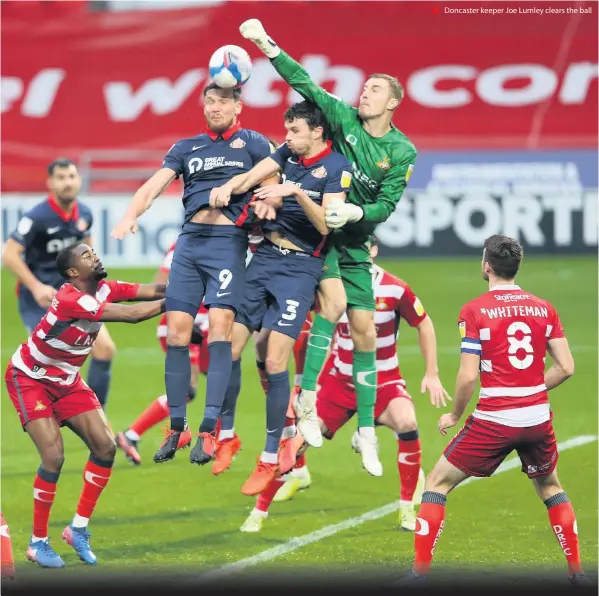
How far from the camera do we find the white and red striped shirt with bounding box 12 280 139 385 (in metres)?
8.47

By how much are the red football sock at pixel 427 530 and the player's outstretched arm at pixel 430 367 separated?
1078 mm

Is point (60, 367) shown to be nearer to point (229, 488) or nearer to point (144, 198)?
point (144, 198)

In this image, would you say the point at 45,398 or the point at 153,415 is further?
the point at 153,415

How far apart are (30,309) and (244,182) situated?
471cm

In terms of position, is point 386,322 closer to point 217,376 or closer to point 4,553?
point 217,376

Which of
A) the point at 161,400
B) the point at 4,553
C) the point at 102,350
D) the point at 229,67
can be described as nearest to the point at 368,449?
the point at 4,553

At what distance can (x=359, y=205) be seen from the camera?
845 cm

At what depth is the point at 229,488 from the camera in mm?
11477

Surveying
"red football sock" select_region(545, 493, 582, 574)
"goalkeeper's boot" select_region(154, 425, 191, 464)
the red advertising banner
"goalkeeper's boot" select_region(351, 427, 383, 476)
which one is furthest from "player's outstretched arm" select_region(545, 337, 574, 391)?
the red advertising banner

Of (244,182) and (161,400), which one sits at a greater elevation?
(244,182)

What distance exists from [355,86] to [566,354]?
18.6 meters

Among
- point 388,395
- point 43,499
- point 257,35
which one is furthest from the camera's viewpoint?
point 388,395

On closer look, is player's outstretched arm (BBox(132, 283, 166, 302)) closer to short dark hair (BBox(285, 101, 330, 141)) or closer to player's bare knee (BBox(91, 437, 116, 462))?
player's bare knee (BBox(91, 437, 116, 462))

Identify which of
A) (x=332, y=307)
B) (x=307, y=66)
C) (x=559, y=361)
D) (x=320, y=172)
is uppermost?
(x=307, y=66)
